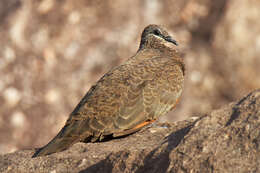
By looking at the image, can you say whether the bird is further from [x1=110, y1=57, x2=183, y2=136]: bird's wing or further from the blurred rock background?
the blurred rock background

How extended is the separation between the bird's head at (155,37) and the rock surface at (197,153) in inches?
117

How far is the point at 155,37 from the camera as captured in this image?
9.01 meters

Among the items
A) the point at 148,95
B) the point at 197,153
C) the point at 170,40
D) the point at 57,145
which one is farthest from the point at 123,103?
the point at 197,153

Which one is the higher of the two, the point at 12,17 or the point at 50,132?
the point at 12,17

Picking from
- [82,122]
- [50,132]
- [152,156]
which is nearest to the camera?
[152,156]

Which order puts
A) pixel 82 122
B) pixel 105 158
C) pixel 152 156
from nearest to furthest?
1. pixel 152 156
2. pixel 105 158
3. pixel 82 122

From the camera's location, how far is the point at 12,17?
551 inches

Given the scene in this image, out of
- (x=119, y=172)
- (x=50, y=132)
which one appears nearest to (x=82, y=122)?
(x=119, y=172)

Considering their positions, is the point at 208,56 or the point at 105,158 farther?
the point at 208,56

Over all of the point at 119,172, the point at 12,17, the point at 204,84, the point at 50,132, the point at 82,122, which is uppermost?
the point at 12,17

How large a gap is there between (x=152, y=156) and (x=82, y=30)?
9.26m

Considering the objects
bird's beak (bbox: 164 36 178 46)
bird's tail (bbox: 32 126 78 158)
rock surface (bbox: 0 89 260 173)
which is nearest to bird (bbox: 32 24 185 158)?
bird's tail (bbox: 32 126 78 158)

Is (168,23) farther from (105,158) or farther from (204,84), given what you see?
(105,158)

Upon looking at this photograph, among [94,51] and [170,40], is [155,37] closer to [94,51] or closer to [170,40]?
[170,40]
